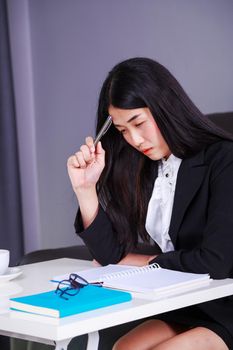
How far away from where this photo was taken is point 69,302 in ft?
4.16

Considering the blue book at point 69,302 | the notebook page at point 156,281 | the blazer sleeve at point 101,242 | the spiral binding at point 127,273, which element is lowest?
the blazer sleeve at point 101,242

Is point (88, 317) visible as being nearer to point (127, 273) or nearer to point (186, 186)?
point (127, 273)

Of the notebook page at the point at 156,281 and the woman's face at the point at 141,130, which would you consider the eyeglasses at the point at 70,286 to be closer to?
the notebook page at the point at 156,281

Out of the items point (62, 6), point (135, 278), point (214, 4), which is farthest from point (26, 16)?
point (135, 278)

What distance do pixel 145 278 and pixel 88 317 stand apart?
321 millimetres

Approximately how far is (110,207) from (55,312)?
855 millimetres

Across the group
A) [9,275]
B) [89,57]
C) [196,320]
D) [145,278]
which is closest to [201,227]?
[196,320]

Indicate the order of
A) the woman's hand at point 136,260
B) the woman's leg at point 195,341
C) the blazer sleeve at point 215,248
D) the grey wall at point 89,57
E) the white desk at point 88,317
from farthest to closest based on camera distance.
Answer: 1. the grey wall at point 89,57
2. the woman's hand at point 136,260
3. the blazer sleeve at point 215,248
4. the woman's leg at point 195,341
5. the white desk at point 88,317

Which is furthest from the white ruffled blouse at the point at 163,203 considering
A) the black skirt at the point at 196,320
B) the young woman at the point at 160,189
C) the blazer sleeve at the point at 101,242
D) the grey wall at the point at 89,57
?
the grey wall at the point at 89,57

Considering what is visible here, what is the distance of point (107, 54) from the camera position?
3.36 m

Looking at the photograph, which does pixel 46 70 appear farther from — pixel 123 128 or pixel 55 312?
pixel 55 312

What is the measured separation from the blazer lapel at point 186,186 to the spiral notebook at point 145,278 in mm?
184

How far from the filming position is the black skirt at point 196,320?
63.5 inches

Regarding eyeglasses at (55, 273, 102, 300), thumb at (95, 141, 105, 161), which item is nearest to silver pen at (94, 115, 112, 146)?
thumb at (95, 141, 105, 161)
